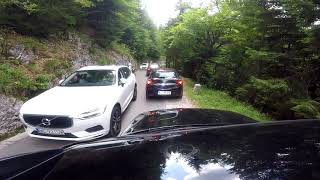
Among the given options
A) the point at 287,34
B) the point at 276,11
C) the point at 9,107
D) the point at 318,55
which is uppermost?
the point at 276,11

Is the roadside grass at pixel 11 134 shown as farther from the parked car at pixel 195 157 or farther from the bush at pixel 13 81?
the parked car at pixel 195 157

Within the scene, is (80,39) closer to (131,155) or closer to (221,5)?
(221,5)

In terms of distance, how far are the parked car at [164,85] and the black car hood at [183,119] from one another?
7.97m

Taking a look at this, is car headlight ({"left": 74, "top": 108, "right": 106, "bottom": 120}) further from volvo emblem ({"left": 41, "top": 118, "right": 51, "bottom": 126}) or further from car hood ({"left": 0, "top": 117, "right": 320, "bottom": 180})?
car hood ({"left": 0, "top": 117, "right": 320, "bottom": 180})

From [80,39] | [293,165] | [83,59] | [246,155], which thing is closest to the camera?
[293,165]

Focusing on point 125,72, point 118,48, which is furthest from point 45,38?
point 118,48

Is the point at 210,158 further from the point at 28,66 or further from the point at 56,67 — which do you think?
the point at 56,67

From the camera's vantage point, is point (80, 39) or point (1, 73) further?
point (80, 39)

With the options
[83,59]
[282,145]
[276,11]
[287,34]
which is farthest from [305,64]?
[83,59]

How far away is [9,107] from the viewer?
9945 millimetres

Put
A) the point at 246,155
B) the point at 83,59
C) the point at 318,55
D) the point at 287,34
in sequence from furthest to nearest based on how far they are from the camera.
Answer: the point at 83,59
the point at 287,34
the point at 318,55
the point at 246,155

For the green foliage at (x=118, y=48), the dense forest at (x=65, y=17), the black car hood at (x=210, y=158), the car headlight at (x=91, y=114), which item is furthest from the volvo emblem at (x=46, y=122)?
the green foliage at (x=118, y=48)

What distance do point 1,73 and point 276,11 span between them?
10.4 meters

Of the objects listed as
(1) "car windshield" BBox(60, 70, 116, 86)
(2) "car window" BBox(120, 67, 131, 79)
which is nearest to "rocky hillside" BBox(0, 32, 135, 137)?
(1) "car windshield" BBox(60, 70, 116, 86)
